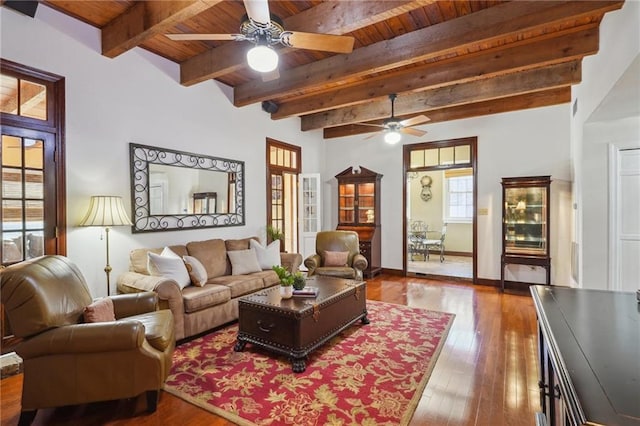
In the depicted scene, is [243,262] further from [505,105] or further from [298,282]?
[505,105]

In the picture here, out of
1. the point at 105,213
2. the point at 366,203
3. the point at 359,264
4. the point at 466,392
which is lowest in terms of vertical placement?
the point at 466,392

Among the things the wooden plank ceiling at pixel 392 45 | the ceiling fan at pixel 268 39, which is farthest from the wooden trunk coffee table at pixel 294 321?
the wooden plank ceiling at pixel 392 45

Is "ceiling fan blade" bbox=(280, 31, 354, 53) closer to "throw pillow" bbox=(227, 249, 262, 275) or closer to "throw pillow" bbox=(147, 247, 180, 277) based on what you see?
"throw pillow" bbox=(147, 247, 180, 277)

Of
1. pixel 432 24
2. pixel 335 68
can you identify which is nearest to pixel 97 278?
pixel 335 68

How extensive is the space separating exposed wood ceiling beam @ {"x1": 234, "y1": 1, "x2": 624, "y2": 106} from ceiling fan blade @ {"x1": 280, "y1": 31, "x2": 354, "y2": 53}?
123cm

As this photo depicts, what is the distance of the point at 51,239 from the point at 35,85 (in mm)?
→ 1457

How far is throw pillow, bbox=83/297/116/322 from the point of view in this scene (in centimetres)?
226

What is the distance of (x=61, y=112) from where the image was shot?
3145mm

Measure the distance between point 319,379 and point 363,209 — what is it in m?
4.48

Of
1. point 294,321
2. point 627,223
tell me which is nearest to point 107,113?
point 294,321

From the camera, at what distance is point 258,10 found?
212cm

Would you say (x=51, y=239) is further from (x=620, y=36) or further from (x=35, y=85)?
(x=620, y=36)

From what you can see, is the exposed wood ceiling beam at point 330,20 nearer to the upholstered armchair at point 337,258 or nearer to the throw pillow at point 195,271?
the throw pillow at point 195,271

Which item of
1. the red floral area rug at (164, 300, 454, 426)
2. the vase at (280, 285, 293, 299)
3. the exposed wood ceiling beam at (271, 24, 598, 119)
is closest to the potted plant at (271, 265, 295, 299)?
the vase at (280, 285, 293, 299)
